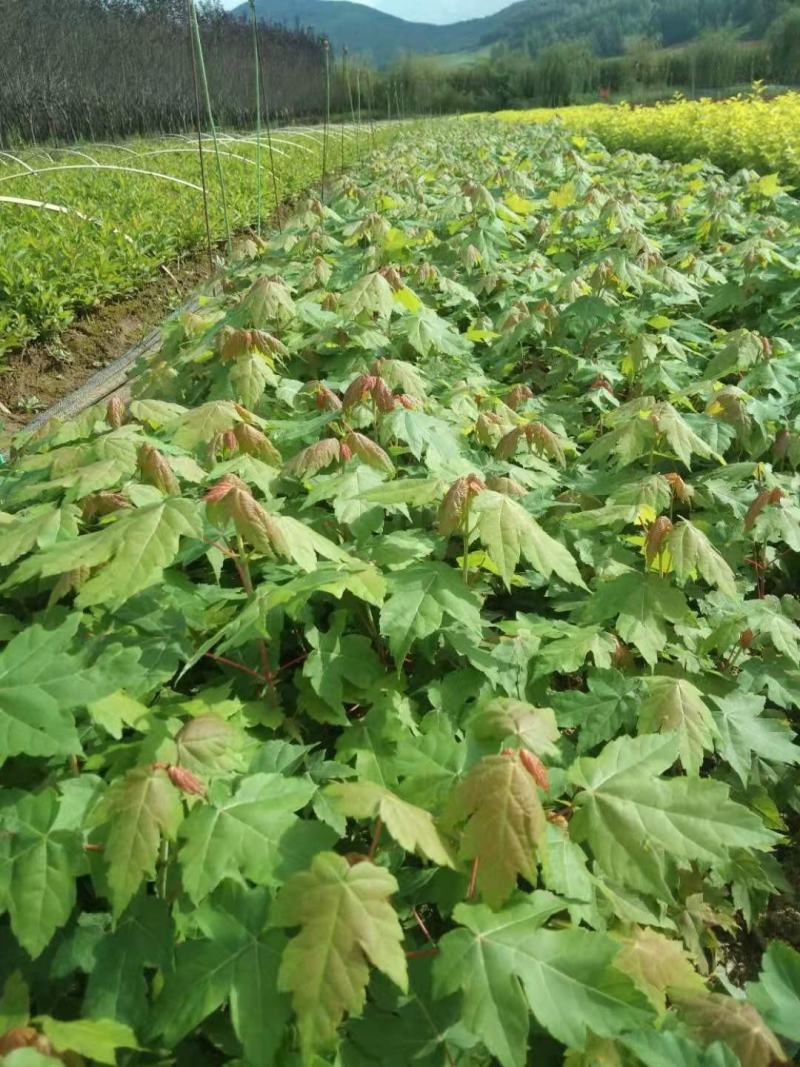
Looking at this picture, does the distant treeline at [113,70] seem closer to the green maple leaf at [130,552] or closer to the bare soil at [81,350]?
the bare soil at [81,350]

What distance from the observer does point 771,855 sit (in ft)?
6.97

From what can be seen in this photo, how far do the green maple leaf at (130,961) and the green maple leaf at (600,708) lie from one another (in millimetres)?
1064

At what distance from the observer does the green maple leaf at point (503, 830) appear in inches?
47.1

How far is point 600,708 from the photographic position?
6.29 ft

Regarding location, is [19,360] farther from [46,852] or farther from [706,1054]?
[706,1054]

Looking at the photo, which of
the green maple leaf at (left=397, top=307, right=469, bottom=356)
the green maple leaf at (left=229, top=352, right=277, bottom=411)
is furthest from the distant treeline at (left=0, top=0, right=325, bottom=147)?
the green maple leaf at (left=229, top=352, right=277, bottom=411)

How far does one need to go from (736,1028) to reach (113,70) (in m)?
36.1

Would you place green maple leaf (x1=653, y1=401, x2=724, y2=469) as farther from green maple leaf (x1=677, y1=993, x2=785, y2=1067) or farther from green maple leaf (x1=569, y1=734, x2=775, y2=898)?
green maple leaf (x1=677, y1=993, x2=785, y2=1067)

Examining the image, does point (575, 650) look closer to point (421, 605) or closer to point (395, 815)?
point (421, 605)

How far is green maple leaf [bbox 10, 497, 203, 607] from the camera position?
1.45 meters

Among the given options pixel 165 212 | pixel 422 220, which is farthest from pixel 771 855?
pixel 165 212

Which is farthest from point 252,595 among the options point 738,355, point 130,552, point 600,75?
point 600,75

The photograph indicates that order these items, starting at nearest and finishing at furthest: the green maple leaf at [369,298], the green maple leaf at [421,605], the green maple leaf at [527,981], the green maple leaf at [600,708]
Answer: the green maple leaf at [527,981] < the green maple leaf at [421,605] < the green maple leaf at [600,708] < the green maple leaf at [369,298]

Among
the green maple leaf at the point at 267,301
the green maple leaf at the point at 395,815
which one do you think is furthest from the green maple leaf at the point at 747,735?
the green maple leaf at the point at 267,301
